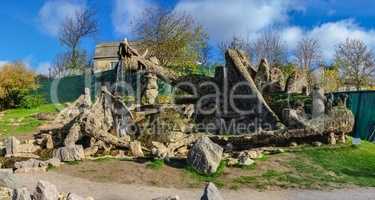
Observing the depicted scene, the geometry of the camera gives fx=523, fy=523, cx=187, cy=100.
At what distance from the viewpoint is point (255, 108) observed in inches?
818

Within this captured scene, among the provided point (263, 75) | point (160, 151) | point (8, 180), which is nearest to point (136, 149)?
point (160, 151)

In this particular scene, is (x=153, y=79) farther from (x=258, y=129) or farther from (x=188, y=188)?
(x=188, y=188)

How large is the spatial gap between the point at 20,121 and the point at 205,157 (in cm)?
2032

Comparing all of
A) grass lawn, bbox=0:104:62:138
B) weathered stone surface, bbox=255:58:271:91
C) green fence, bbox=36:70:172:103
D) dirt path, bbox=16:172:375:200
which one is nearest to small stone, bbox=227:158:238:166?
dirt path, bbox=16:172:375:200

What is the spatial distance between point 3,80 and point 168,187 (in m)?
30.3

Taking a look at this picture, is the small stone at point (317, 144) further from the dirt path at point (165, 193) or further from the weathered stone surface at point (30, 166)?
the weathered stone surface at point (30, 166)

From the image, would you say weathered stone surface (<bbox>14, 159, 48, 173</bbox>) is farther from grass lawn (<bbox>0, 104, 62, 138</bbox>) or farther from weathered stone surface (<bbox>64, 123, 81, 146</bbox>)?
grass lawn (<bbox>0, 104, 62, 138</bbox>)

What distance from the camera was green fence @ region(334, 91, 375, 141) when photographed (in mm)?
25359

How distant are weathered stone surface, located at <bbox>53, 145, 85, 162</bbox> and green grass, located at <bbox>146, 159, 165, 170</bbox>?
8.91 feet

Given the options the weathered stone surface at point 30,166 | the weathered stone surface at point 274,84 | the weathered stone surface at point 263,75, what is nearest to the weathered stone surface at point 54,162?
the weathered stone surface at point 30,166

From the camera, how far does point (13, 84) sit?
133ft

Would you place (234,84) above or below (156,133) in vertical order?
above

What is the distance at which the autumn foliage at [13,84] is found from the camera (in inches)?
1588

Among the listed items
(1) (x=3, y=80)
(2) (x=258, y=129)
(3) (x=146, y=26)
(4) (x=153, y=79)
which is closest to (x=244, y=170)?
(2) (x=258, y=129)
